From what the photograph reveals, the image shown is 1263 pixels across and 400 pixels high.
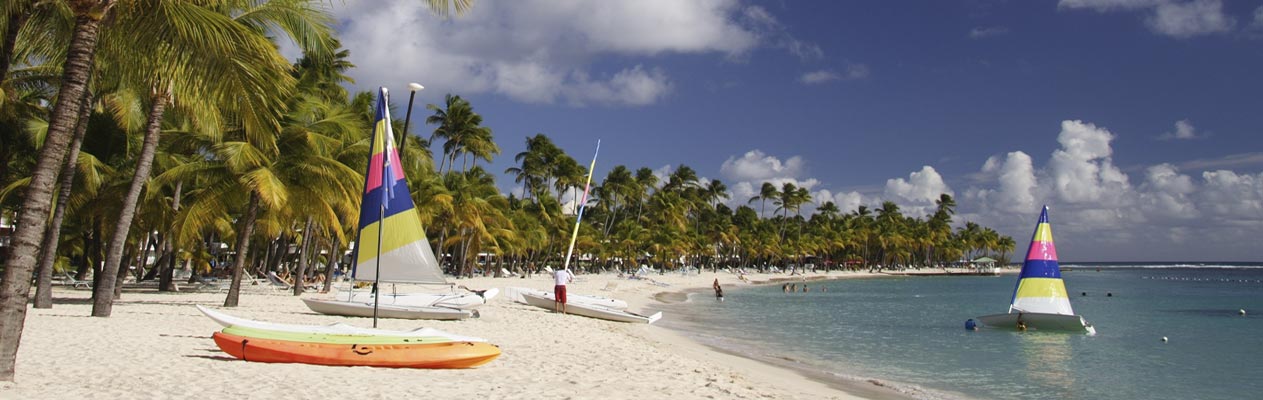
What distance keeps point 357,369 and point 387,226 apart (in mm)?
5106

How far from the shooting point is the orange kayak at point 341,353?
382 inches

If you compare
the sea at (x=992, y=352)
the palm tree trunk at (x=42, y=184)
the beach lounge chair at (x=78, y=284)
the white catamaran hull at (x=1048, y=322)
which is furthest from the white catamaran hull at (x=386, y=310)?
the white catamaran hull at (x=1048, y=322)

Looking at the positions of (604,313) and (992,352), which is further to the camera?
(604,313)

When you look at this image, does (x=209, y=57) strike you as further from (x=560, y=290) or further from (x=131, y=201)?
(x=560, y=290)

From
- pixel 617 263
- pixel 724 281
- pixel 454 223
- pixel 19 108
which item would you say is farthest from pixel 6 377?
pixel 617 263

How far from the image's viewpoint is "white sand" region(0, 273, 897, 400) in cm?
807

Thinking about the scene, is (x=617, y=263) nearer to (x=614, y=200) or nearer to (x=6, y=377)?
(x=614, y=200)

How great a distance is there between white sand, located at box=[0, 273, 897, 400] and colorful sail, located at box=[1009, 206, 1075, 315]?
13.8 metres

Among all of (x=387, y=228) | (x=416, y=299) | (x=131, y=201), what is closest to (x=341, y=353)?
(x=387, y=228)

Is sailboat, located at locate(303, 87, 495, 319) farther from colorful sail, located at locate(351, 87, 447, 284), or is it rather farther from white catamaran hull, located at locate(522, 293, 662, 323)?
white catamaran hull, located at locate(522, 293, 662, 323)

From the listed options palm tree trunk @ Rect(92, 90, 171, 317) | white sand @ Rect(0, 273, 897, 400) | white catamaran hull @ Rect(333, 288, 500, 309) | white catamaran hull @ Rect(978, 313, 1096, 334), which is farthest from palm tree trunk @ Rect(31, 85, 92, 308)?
white catamaran hull @ Rect(978, 313, 1096, 334)

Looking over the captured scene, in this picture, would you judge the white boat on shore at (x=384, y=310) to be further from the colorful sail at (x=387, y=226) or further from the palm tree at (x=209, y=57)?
the palm tree at (x=209, y=57)

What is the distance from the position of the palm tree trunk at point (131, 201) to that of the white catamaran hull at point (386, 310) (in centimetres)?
382

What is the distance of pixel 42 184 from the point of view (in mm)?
6910
